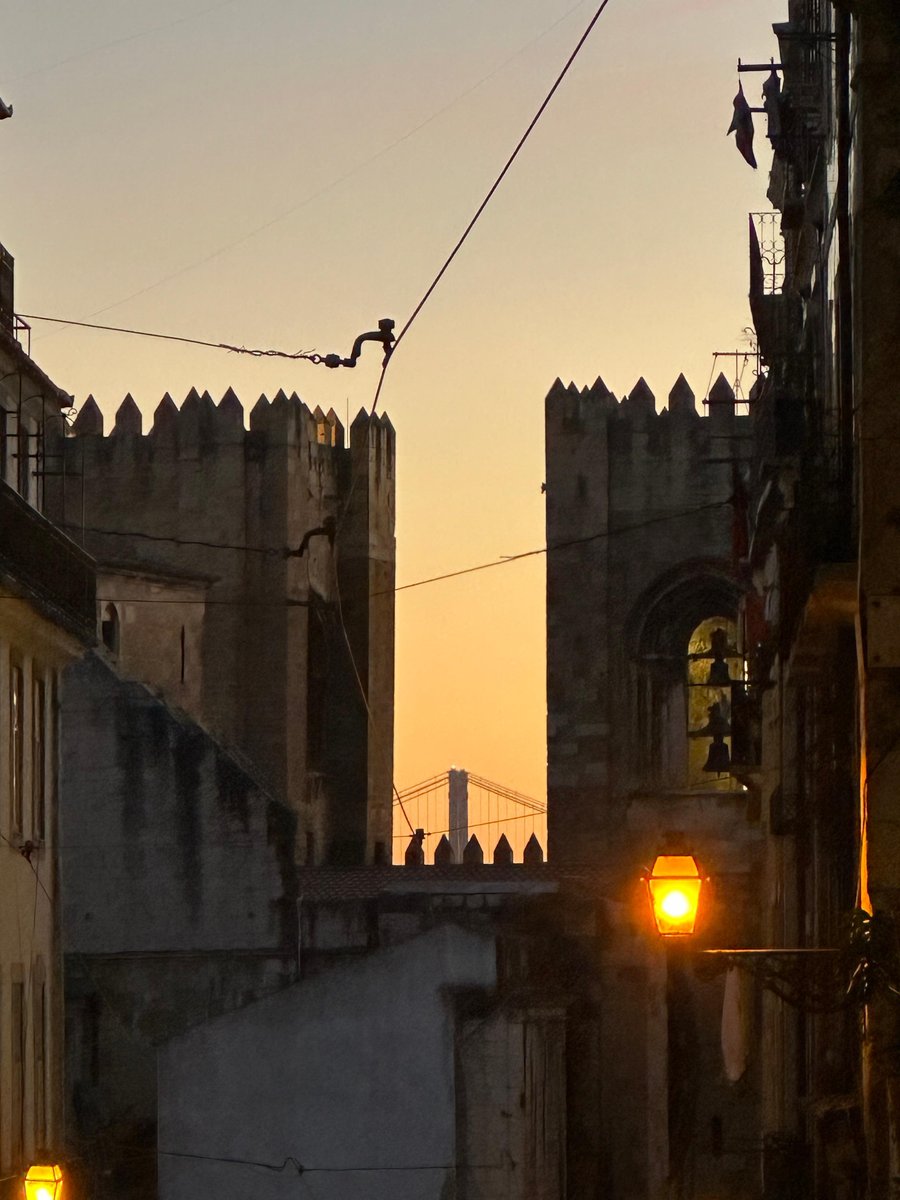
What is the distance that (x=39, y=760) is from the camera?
24250mm

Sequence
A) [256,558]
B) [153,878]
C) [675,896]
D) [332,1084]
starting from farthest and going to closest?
[256,558]
[153,878]
[332,1084]
[675,896]

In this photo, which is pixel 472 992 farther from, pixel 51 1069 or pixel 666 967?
pixel 51 1069

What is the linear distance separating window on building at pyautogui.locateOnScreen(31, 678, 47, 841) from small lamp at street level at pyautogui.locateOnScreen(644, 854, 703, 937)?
412 inches

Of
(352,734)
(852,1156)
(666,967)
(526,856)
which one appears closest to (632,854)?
(666,967)

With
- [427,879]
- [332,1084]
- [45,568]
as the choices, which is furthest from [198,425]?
[45,568]

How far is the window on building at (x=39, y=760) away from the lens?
23.9 metres

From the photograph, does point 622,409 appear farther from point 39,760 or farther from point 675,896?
point 675,896

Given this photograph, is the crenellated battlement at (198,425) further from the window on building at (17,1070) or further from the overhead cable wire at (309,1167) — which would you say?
the window on building at (17,1070)

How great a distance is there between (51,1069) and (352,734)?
27.5 m

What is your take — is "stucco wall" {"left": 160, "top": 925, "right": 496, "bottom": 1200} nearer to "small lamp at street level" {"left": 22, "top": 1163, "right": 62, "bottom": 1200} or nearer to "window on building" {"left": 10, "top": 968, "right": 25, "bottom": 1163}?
"window on building" {"left": 10, "top": 968, "right": 25, "bottom": 1163}

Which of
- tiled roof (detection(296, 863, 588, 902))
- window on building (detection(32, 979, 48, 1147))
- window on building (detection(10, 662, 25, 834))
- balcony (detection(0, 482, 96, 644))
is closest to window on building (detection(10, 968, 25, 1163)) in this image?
window on building (detection(32, 979, 48, 1147))

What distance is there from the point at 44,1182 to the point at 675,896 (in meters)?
5.91

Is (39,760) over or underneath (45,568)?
underneath

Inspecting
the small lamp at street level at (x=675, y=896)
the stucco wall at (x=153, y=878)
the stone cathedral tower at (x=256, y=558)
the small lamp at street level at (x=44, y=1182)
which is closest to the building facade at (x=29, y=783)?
the small lamp at street level at (x=44, y=1182)
